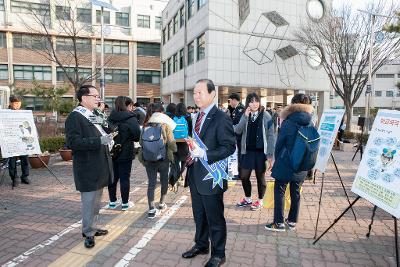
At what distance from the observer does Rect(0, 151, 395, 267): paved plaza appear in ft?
12.7

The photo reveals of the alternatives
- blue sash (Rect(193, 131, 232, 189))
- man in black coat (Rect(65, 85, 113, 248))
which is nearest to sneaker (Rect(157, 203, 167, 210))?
man in black coat (Rect(65, 85, 113, 248))

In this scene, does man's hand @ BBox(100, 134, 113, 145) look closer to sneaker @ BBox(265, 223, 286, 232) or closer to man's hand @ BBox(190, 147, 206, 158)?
man's hand @ BBox(190, 147, 206, 158)

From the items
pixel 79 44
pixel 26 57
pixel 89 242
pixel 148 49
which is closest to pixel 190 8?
pixel 79 44

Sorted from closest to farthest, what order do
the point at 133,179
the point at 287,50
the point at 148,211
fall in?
the point at 148,211
the point at 133,179
the point at 287,50

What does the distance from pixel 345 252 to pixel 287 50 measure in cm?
2056

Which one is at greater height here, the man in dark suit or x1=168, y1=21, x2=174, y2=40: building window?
x1=168, y1=21, x2=174, y2=40: building window

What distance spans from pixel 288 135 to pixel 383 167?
1191 millimetres

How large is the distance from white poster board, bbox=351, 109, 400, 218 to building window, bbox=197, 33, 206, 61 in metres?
18.1

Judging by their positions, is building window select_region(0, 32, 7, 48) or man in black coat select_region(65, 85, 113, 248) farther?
building window select_region(0, 32, 7, 48)

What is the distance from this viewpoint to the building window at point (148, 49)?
3900 centimetres

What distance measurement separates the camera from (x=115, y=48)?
124 feet

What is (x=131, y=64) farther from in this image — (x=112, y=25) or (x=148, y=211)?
(x=148, y=211)

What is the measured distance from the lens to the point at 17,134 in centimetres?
707

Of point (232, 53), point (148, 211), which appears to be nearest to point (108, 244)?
point (148, 211)
